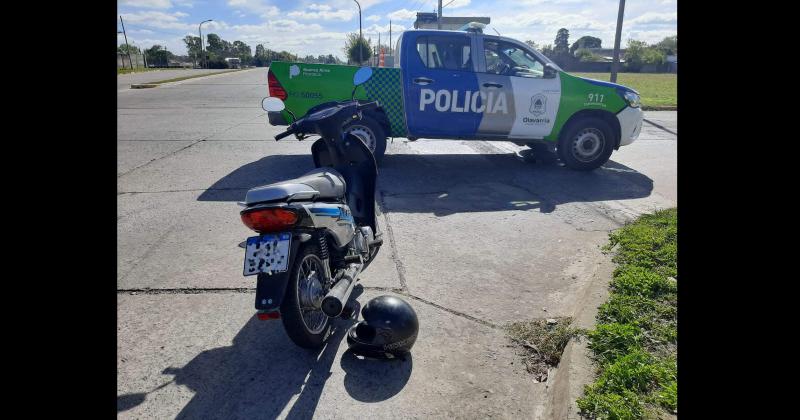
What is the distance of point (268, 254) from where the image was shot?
8.75 feet

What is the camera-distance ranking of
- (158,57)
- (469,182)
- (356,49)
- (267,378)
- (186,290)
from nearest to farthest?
(267,378) < (186,290) < (469,182) < (356,49) < (158,57)

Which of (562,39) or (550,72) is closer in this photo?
(550,72)

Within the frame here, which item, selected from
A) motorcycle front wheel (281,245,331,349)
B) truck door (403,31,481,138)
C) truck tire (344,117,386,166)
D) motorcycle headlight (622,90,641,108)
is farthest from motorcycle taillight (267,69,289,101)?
motorcycle headlight (622,90,641,108)

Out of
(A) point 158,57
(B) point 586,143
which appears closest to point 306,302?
(B) point 586,143

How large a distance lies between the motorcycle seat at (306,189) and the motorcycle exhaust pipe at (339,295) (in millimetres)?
550

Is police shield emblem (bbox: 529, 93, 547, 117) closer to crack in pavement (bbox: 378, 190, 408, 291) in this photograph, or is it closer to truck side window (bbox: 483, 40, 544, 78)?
truck side window (bbox: 483, 40, 544, 78)

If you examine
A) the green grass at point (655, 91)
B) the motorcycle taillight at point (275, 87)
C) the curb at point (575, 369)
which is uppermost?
the green grass at point (655, 91)

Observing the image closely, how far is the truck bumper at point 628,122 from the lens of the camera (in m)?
7.87

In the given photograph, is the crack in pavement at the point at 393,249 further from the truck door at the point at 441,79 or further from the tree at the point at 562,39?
the tree at the point at 562,39

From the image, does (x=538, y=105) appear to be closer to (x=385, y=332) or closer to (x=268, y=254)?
(x=385, y=332)

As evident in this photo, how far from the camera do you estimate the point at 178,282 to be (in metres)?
3.89

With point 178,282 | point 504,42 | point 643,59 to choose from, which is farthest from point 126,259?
point 643,59

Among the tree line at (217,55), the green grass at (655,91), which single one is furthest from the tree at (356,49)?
the green grass at (655,91)

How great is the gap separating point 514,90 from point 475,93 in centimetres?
63
